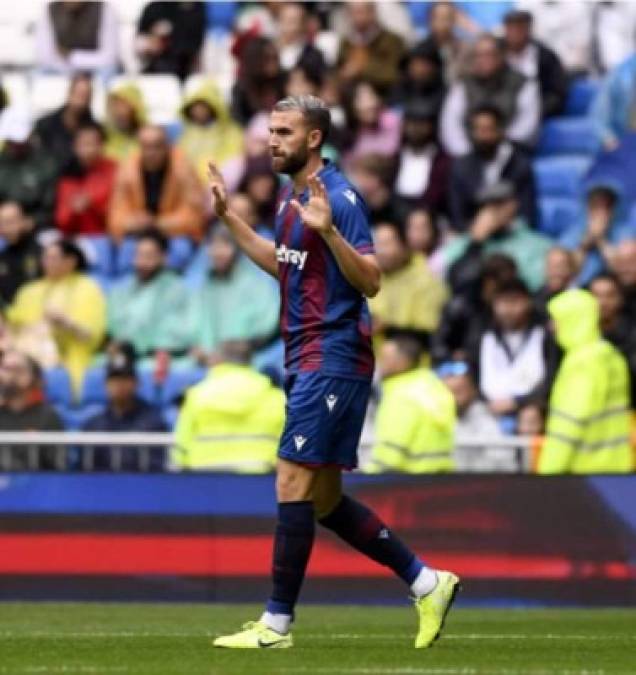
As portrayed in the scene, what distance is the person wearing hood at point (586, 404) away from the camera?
15.8 meters

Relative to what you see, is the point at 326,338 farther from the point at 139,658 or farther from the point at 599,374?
the point at 599,374

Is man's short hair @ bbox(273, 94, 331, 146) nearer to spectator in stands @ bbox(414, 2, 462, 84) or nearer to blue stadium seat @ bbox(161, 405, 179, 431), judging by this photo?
blue stadium seat @ bbox(161, 405, 179, 431)

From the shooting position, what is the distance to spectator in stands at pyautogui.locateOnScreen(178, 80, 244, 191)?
21.2m

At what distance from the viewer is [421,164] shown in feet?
67.1

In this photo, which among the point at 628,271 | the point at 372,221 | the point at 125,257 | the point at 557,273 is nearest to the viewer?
the point at 628,271

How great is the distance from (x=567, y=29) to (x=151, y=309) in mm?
4880

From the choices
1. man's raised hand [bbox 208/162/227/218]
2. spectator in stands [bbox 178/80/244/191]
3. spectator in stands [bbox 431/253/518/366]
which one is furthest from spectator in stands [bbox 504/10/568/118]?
man's raised hand [bbox 208/162/227/218]

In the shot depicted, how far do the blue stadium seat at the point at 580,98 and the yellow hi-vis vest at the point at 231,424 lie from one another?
6.32 meters

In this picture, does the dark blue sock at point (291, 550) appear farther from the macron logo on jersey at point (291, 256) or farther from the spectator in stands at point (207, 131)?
the spectator in stands at point (207, 131)

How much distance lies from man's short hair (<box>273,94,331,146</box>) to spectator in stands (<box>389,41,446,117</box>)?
10.1 m

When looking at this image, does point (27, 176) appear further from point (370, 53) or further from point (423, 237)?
point (423, 237)

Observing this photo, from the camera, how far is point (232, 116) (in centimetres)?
2159

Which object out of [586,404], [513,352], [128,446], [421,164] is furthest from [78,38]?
[586,404]

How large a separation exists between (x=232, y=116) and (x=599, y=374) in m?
6.64
